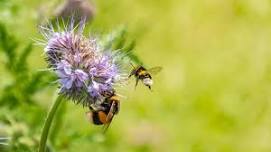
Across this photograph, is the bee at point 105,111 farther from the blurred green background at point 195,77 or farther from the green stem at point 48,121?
the blurred green background at point 195,77

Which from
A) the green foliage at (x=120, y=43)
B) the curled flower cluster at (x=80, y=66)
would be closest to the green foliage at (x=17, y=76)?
the green foliage at (x=120, y=43)

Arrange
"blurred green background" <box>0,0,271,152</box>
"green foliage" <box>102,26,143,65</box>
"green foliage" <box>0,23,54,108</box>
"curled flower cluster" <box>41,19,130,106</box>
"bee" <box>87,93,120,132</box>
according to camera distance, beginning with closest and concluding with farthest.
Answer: "curled flower cluster" <box>41,19,130,106</box>, "bee" <box>87,93,120,132</box>, "green foliage" <box>102,26,143,65</box>, "green foliage" <box>0,23,54,108</box>, "blurred green background" <box>0,0,271,152</box>

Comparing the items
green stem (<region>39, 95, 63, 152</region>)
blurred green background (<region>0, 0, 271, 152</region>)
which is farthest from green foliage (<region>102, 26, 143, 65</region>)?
blurred green background (<region>0, 0, 271, 152</region>)

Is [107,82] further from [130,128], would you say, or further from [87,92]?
[130,128]

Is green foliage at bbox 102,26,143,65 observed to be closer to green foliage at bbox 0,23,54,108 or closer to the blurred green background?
green foliage at bbox 0,23,54,108

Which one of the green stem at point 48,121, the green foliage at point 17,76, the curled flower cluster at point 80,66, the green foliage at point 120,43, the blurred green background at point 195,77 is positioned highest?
the blurred green background at point 195,77

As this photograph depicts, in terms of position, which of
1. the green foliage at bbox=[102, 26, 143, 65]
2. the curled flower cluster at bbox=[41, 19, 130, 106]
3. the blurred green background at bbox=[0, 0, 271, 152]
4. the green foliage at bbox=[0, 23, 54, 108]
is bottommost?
the curled flower cluster at bbox=[41, 19, 130, 106]

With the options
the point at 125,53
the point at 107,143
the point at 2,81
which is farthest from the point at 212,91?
the point at 125,53

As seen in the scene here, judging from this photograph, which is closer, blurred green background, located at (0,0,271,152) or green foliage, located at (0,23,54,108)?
green foliage, located at (0,23,54,108)
